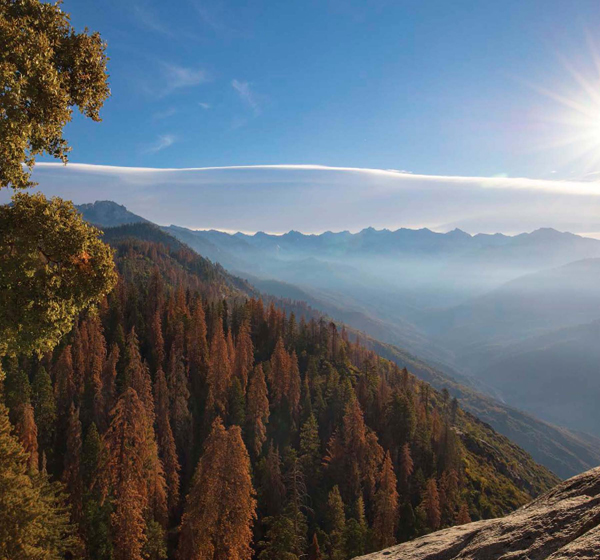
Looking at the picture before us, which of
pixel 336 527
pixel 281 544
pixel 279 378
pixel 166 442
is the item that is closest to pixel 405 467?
pixel 336 527

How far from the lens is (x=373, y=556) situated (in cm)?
1183

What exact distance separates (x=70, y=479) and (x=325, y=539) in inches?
1586

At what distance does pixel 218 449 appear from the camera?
3247 cm

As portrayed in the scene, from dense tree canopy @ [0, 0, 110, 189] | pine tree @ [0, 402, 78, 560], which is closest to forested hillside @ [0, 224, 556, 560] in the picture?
pine tree @ [0, 402, 78, 560]

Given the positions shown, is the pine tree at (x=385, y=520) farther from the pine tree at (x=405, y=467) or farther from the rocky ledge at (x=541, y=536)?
the rocky ledge at (x=541, y=536)

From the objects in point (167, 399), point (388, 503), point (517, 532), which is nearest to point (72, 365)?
point (167, 399)

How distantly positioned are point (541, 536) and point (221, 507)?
1176 inches

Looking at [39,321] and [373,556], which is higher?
[39,321]

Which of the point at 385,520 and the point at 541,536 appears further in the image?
the point at 385,520

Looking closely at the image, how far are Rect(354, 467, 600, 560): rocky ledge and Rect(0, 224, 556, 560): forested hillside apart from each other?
24939mm

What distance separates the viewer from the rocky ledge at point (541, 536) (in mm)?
6372

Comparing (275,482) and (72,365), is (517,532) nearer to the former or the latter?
(275,482)

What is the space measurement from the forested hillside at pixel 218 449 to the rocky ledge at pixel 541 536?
2494cm

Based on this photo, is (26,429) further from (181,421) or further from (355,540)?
(355,540)
